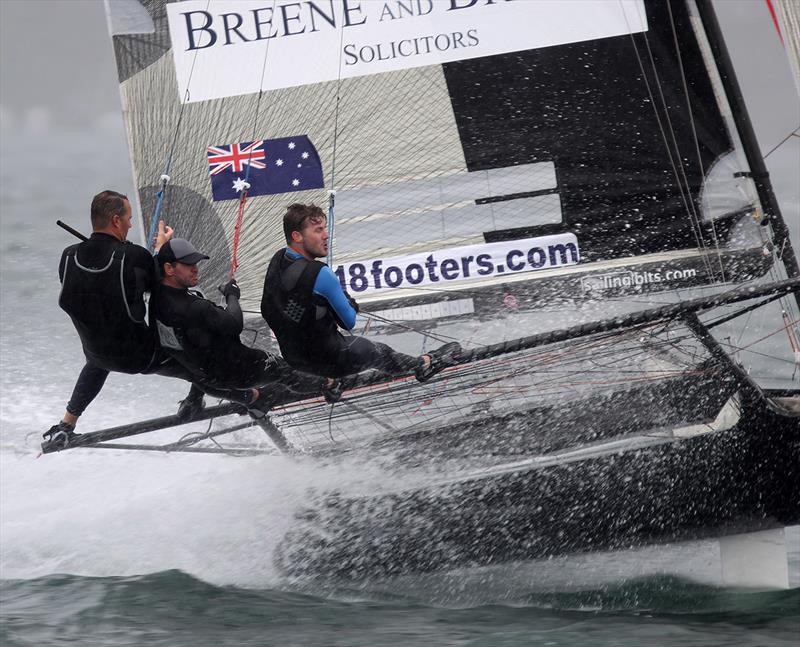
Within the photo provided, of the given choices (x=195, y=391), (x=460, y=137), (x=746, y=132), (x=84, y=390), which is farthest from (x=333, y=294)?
(x=746, y=132)

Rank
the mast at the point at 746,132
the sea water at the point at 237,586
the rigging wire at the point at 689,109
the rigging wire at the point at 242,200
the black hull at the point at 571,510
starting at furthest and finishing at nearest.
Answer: the rigging wire at the point at 242,200, the rigging wire at the point at 689,109, the mast at the point at 746,132, the black hull at the point at 571,510, the sea water at the point at 237,586

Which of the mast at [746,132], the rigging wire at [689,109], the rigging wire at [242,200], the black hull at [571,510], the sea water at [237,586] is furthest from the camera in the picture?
the rigging wire at [242,200]

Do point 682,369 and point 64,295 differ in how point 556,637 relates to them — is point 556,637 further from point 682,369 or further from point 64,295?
point 64,295

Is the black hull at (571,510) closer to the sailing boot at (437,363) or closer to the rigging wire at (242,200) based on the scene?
the sailing boot at (437,363)

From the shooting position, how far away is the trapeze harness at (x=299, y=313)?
4.10 m

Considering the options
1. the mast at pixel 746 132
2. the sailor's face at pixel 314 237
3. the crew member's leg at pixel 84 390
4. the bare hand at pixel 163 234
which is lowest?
the crew member's leg at pixel 84 390

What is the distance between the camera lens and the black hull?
4793 millimetres

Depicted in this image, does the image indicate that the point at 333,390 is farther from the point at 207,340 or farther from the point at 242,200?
the point at 242,200

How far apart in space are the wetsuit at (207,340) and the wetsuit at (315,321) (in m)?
0.15

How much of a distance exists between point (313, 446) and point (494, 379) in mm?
956

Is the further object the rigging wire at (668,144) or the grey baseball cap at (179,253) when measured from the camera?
the rigging wire at (668,144)

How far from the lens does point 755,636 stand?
3826mm

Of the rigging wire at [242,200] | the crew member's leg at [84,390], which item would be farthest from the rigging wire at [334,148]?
the crew member's leg at [84,390]

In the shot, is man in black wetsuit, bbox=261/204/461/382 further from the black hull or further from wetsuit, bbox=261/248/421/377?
the black hull
